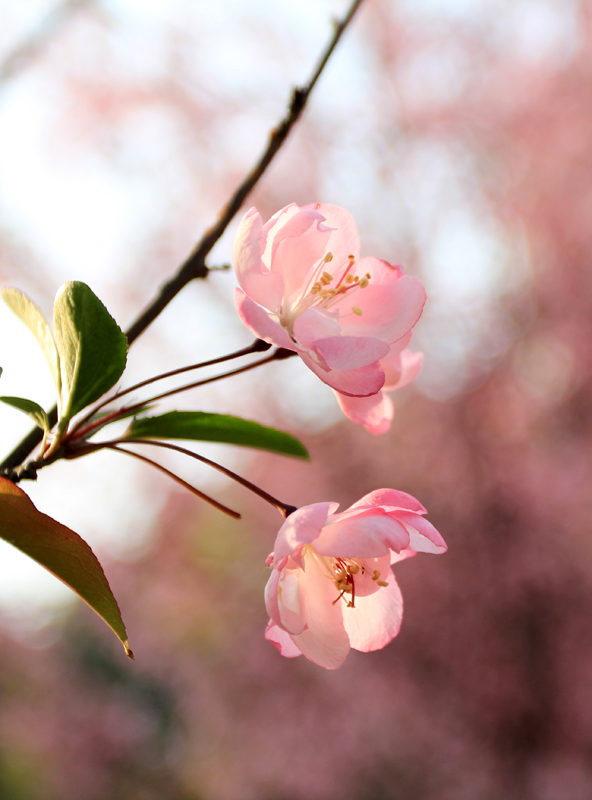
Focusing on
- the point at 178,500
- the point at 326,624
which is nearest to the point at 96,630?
the point at 178,500

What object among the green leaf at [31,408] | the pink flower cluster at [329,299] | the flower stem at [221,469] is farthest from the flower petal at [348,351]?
the green leaf at [31,408]

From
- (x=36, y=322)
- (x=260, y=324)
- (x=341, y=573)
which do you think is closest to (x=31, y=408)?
(x=36, y=322)

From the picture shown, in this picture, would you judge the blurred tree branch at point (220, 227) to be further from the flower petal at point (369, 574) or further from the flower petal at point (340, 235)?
the flower petal at point (369, 574)

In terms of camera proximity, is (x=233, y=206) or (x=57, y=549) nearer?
(x=57, y=549)

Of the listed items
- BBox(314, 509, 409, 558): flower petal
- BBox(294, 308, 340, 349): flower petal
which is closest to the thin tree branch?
BBox(294, 308, 340, 349): flower petal

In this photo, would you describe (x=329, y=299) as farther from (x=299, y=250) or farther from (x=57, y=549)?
(x=57, y=549)

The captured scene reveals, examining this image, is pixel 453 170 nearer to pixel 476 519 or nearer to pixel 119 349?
pixel 476 519

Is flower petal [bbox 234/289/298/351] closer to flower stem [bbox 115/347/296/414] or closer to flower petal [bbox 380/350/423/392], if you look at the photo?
flower stem [bbox 115/347/296/414]
